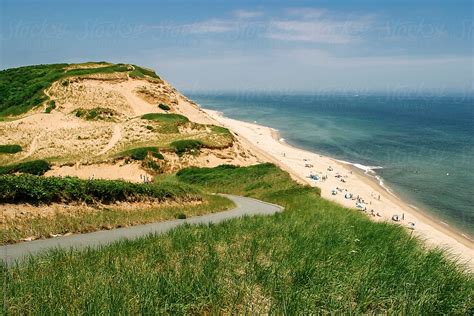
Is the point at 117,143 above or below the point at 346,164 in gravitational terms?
above

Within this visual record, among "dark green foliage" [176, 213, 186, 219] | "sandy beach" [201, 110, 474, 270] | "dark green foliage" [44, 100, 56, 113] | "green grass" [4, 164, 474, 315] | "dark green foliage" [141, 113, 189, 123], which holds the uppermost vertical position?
"dark green foliage" [44, 100, 56, 113]

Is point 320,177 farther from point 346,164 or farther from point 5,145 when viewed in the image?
point 5,145

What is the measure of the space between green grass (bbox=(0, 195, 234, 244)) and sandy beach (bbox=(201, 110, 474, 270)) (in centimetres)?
1412

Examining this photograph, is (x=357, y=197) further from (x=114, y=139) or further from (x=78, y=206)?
(x=78, y=206)

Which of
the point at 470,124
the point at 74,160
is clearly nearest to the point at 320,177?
the point at 74,160

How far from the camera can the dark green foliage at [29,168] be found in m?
33.5


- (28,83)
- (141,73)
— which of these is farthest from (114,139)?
(28,83)

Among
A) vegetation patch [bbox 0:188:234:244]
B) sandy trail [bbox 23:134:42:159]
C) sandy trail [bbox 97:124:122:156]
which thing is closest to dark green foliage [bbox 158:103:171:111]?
sandy trail [bbox 97:124:122:156]

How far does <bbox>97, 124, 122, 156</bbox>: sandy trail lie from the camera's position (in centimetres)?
4163

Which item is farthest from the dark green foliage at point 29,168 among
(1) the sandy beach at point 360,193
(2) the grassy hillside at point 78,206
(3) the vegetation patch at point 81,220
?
(1) the sandy beach at point 360,193

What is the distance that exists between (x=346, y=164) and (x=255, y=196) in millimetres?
44646

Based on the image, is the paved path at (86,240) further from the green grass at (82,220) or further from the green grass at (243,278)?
the green grass at (243,278)

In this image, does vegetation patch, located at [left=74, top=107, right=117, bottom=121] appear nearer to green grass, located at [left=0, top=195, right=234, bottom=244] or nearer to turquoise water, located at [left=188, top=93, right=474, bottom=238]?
green grass, located at [left=0, top=195, right=234, bottom=244]

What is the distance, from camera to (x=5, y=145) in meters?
41.4
